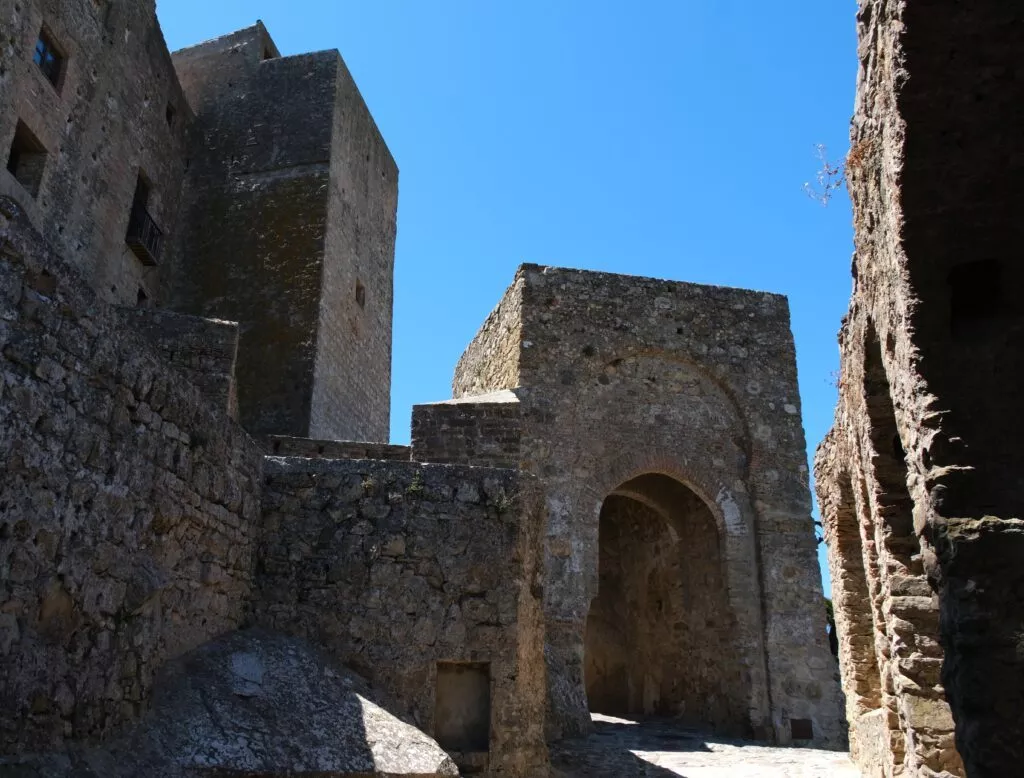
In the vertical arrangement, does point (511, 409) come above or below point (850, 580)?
above

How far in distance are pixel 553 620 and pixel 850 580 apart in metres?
3.95

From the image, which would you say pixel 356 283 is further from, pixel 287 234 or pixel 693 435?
pixel 693 435

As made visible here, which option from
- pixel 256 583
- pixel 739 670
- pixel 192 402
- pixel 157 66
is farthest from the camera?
pixel 157 66

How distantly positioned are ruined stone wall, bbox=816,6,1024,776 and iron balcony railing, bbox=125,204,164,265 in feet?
33.0

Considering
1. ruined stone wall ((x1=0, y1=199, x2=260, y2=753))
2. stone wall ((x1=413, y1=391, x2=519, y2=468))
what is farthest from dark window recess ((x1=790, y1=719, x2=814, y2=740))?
ruined stone wall ((x1=0, y1=199, x2=260, y2=753))

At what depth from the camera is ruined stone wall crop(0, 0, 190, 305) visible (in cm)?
943

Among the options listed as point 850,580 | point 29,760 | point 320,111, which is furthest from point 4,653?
point 320,111

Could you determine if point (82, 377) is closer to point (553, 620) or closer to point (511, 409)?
point (511, 409)

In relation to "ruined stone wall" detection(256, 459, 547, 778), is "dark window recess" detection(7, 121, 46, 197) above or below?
above

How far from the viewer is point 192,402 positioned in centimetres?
457

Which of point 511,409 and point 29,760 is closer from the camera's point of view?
point 29,760

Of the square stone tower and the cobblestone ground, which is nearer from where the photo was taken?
the cobblestone ground

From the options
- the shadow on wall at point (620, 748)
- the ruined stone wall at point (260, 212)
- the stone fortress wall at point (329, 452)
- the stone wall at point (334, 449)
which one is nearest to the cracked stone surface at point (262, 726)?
the stone fortress wall at point (329, 452)

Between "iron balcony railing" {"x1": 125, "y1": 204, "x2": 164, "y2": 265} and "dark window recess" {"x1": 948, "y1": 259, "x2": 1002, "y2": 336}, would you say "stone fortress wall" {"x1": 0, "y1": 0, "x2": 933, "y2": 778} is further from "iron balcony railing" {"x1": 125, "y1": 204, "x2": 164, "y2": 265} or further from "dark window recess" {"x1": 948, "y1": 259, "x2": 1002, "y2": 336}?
"dark window recess" {"x1": 948, "y1": 259, "x2": 1002, "y2": 336}
